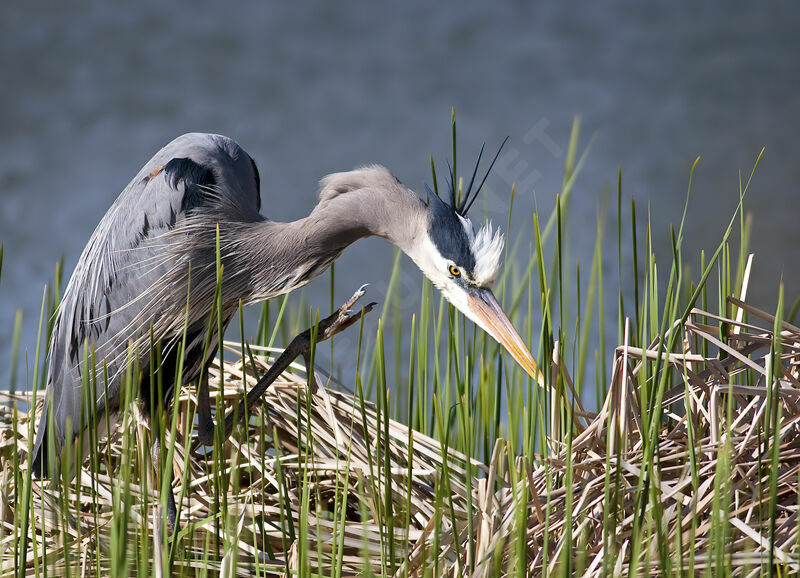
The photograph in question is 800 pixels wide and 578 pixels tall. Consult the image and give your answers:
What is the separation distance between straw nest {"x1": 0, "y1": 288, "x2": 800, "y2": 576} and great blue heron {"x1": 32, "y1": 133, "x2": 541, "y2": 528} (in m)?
0.18

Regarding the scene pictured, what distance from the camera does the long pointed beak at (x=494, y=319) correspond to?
41.9 inches

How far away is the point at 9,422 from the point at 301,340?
54 cm

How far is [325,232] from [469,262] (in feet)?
0.70

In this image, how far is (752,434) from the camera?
0.78 m

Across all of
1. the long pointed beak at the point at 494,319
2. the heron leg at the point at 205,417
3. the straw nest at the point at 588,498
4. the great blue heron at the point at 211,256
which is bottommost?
the straw nest at the point at 588,498

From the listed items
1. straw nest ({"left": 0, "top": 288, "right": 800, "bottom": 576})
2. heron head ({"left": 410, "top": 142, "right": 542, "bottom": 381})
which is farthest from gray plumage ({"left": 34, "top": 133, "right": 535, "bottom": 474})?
straw nest ({"left": 0, "top": 288, "right": 800, "bottom": 576})

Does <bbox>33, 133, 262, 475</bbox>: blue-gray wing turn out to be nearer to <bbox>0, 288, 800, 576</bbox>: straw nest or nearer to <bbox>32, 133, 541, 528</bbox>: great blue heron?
<bbox>32, 133, 541, 528</bbox>: great blue heron

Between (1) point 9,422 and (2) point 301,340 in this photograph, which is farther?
(1) point 9,422

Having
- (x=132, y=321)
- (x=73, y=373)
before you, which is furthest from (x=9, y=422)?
(x=132, y=321)

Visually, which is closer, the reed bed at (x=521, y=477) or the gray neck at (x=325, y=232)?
the reed bed at (x=521, y=477)

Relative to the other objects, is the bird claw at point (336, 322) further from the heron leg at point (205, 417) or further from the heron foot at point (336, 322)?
the heron leg at point (205, 417)

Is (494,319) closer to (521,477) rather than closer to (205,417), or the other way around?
(521,477)

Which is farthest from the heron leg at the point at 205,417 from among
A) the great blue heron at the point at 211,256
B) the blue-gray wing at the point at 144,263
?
the blue-gray wing at the point at 144,263

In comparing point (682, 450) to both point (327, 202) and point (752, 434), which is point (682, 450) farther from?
point (327, 202)
